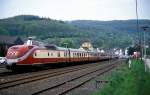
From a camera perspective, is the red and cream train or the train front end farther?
the red and cream train

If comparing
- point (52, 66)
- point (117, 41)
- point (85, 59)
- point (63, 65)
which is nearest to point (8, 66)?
point (52, 66)

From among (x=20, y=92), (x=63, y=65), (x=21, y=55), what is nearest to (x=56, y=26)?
(x=63, y=65)

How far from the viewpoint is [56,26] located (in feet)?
607

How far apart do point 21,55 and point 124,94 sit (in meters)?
20.1

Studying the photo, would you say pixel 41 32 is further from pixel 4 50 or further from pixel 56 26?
pixel 4 50

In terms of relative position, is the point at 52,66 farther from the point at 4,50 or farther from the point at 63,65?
the point at 4,50

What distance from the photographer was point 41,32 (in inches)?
6526

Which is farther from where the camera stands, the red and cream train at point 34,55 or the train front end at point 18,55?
the red and cream train at point 34,55

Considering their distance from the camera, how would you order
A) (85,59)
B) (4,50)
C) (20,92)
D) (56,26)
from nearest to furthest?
(20,92) → (85,59) → (4,50) → (56,26)

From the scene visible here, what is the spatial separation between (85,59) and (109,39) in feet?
374

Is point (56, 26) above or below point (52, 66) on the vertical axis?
above

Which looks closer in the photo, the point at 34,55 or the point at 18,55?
the point at 18,55

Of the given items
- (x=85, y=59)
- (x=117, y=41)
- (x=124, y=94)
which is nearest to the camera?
(x=124, y=94)

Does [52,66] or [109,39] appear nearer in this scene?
[52,66]
